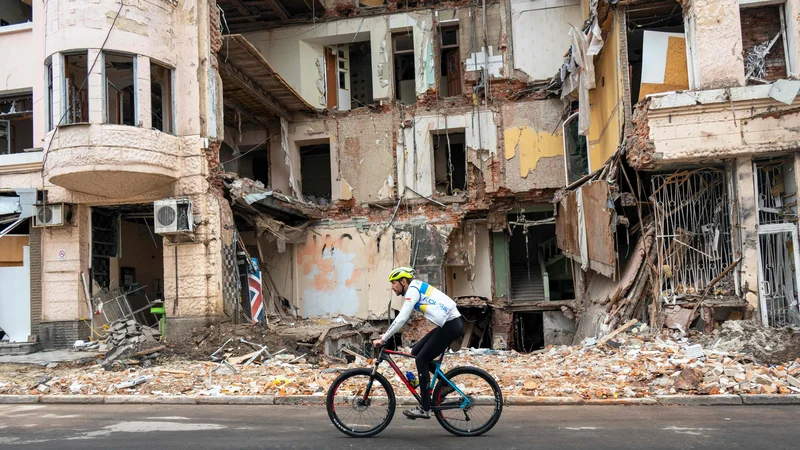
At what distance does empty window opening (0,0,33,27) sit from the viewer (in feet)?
55.6

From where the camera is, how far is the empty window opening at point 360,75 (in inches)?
865

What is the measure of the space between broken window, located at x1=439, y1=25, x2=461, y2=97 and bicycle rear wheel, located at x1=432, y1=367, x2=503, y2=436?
1509cm

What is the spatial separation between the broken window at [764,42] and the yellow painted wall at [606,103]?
2.55m

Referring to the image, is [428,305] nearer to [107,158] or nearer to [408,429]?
[408,429]

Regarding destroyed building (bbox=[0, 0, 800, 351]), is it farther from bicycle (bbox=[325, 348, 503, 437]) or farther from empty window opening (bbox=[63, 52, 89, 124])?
bicycle (bbox=[325, 348, 503, 437])

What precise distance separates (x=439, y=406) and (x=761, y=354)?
6664 millimetres

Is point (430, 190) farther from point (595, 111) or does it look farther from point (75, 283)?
point (75, 283)

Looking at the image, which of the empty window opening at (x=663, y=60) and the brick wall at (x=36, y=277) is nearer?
the empty window opening at (x=663, y=60)

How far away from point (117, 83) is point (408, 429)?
1175 centimetres

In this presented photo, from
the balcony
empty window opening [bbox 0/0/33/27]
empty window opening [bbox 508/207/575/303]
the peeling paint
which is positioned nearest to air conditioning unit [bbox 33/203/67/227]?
the balcony

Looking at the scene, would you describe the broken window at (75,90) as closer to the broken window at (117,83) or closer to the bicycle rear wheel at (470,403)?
the broken window at (117,83)

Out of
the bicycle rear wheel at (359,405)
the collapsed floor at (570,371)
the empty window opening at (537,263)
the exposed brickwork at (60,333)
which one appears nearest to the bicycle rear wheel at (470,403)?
the bicycle rear wheel at (359,405)

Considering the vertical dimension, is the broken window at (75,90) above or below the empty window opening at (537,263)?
above

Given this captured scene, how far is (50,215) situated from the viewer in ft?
47.5
